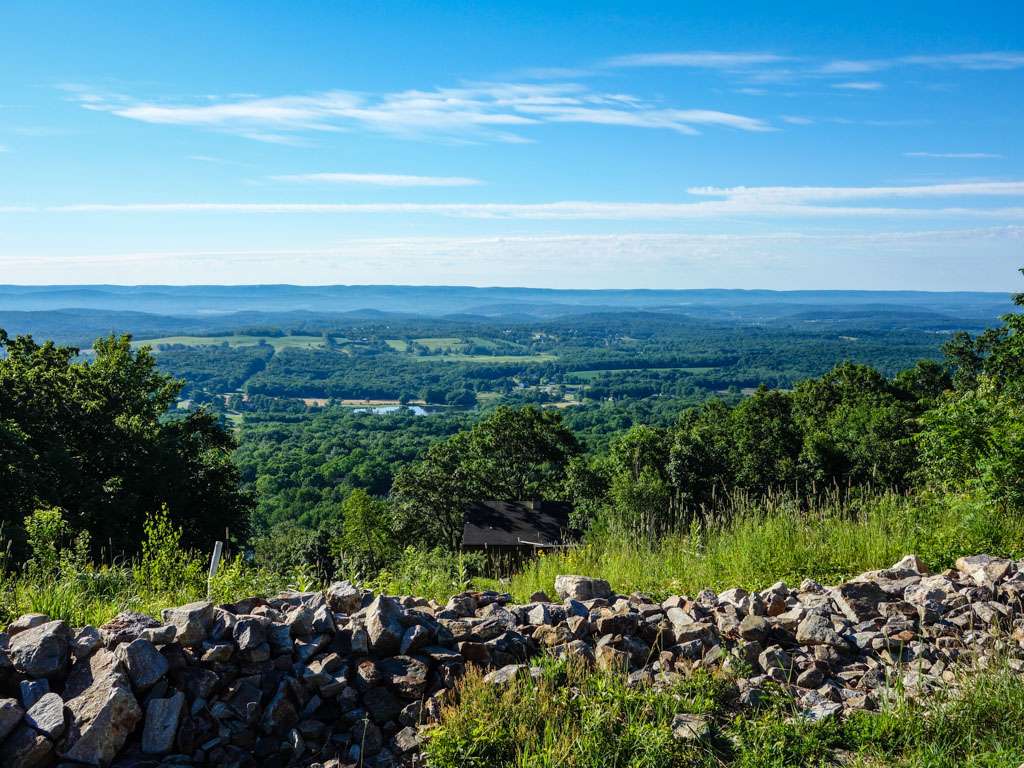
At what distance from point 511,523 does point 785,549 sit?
2594 cm

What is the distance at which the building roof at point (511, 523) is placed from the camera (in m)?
31.0

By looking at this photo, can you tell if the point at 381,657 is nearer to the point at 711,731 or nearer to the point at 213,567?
the point at 213,567

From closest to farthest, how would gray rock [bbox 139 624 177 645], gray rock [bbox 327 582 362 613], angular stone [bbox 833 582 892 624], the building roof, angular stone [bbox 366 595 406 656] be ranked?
gray rock [bbox 139 624 177 645], angular stone [bbox 366 595 406 656], gray rock [bbox 327 582 362 613], angular stone [bbox 833 582 892 624], the building roof

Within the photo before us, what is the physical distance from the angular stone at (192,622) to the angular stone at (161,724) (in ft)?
1.41

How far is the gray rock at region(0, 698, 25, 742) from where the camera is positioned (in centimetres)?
369

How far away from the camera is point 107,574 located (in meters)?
5.92

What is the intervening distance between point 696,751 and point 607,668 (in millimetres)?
848

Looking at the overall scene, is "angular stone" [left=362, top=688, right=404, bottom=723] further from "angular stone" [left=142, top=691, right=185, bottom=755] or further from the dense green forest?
the dense green forest

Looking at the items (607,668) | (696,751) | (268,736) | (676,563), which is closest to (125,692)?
(268,736)

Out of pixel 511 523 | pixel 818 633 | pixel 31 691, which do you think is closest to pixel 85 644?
pixel 31 691

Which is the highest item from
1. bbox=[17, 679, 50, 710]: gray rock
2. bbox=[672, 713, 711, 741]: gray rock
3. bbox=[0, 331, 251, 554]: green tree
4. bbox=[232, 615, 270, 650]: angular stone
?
bbox=[232, 615, 270, 650]: angular stone

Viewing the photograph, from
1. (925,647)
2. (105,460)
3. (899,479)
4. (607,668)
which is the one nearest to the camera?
(607,668)

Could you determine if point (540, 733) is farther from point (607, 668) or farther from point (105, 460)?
point (105, 460)

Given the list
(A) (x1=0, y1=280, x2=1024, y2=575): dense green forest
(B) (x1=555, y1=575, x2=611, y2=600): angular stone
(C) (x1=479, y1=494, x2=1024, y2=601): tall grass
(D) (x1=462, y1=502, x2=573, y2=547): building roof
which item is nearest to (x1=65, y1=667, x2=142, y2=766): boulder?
(A) (x1=0, y1=280, x2=1024, y2=575): dense green forest
